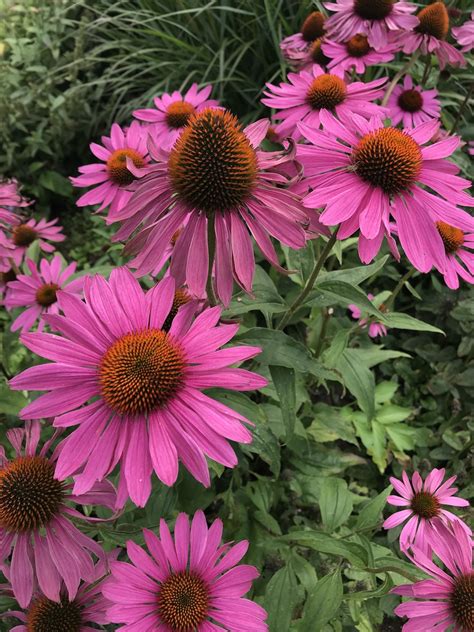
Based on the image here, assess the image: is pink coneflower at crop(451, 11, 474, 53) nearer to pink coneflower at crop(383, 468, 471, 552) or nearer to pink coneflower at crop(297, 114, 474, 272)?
pink coneflower at crop(297, 114, 474, 272)

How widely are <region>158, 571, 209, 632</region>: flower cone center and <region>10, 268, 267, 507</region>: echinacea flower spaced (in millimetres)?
291

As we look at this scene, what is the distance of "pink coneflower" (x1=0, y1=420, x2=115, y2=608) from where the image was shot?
94 cm

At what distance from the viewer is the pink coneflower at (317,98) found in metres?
1.51

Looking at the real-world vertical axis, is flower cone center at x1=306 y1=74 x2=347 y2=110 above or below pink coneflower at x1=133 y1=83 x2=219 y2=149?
above

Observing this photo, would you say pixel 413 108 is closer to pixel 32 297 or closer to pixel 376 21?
pixel 376 21

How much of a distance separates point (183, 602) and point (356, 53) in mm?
1840

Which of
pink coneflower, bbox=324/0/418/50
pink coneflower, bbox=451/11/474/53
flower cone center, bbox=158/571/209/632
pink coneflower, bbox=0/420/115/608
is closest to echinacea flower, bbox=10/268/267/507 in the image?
pink coneflower, bbox=0/420/115/608

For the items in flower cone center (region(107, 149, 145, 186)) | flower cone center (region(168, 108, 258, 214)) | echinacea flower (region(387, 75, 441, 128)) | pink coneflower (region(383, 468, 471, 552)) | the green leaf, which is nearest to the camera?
flower cone center (region(168, 108, 258, 214))

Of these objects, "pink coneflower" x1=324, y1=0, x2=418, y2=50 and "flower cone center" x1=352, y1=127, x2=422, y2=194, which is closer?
"flower cone center" x1=352, y1=127, x2=422, y2=194

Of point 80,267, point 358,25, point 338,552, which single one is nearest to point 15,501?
point 338,552

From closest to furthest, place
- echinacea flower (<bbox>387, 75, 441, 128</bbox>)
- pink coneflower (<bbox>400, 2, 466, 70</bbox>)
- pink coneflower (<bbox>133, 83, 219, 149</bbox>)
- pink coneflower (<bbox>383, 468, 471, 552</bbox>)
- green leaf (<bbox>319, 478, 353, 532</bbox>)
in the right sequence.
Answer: pink coneflower (<bbox>383, 468, 471, 552</bbox>), green leaf (<bbox>319, 478, 353, 532</bbox>), pink coneflower (<bbox>133, 83, 219, 149</bbox>), pink coneflower (<bbox>400, 2, 466, 70</bbox>), echinacea flower (<bbox>387, 75, 441, 128</bbox>)

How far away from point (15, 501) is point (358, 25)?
6.21ft

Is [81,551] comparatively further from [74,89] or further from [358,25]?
[74,89]

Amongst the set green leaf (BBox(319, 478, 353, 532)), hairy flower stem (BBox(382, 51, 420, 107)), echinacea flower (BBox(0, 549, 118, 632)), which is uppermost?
hairy flower stem (BBox(382, 51, 420, 107))
